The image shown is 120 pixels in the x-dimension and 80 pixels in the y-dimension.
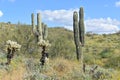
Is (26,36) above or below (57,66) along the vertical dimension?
above

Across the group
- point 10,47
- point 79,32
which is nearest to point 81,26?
point 79,32

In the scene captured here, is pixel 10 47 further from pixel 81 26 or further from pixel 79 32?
pixel 79 32

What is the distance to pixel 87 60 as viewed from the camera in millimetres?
33344

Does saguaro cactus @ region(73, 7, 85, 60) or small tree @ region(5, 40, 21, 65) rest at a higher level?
saguaro cactus @ region(73, 7, 85, 60)

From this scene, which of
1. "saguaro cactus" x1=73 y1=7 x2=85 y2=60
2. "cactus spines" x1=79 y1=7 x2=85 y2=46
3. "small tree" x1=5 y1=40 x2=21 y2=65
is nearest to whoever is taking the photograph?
"small tree" x1=5 y1=40 x2=21 y2=65

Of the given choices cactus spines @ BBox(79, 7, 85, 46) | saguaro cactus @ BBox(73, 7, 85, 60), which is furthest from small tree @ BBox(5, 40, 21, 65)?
cactus spines @ BBox(79, 7, 85, 46)

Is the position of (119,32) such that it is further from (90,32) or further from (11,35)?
(11,35)

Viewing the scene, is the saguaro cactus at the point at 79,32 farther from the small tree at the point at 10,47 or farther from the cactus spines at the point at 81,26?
the small tree at the point at 10,47

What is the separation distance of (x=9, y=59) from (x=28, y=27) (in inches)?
621

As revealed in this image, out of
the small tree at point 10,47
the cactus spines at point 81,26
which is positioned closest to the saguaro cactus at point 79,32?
the cactus spines at point 81,26

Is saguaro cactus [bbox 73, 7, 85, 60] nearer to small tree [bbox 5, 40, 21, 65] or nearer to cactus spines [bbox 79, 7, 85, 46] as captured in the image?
cactus spines [bbox 79, 7, 85, 46]

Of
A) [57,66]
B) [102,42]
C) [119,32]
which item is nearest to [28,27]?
[57,66]

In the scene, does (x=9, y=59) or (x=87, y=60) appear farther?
(x=87, y=60)

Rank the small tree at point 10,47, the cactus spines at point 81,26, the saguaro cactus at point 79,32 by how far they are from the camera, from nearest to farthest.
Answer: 1. the small tree at point 10,47
2. the saguaro cactus at point 79,32
3. the cactus spines at point 81,26
